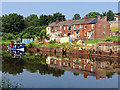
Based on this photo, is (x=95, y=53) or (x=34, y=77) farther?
(x=95, y=53)

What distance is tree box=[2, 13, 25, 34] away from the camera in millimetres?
111938

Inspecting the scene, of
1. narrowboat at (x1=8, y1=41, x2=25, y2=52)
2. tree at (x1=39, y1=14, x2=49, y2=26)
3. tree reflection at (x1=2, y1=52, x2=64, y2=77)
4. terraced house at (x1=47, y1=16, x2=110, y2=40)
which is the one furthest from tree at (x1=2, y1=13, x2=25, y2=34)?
tree reflection at (x1=2, y1=52, x2=64, y2=77)

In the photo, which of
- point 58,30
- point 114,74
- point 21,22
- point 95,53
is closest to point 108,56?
point 95,53

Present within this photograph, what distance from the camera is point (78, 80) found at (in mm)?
26578

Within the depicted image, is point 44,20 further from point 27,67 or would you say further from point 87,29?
point 27,67

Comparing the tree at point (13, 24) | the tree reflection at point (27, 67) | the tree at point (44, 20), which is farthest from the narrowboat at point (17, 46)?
the tree at point (44, 20)

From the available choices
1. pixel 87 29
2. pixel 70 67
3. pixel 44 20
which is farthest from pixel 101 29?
pixel 44 20

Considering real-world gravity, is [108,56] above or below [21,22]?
below

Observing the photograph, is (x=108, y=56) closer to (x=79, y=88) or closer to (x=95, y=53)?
(x=95, y=53)

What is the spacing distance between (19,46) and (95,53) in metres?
29.6

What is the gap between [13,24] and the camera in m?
115

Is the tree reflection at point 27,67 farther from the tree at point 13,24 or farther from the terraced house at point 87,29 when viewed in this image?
the tree at point 13,24

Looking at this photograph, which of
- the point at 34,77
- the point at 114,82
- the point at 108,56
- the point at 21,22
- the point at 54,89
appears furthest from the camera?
the point at 21,22

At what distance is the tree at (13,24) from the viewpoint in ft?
367
